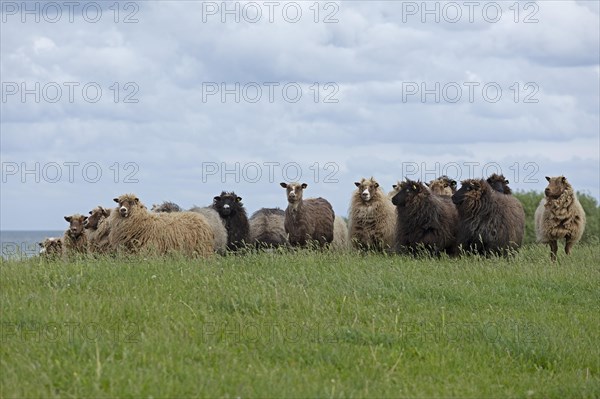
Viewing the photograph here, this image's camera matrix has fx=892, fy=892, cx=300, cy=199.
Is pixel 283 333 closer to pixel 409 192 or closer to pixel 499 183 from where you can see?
pixel 409 192

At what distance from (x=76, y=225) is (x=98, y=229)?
69cm

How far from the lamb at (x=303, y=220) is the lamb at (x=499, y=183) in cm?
445

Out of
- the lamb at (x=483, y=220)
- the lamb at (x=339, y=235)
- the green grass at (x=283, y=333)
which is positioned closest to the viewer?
the green grass at (x=283, y=333)

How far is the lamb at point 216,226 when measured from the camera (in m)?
21.2

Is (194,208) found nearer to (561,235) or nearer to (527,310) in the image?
(561,235)

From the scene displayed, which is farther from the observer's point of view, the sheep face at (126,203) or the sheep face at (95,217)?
the sheep face at (95,217)

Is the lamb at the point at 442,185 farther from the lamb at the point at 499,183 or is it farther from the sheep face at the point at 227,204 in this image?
the sheep face at the point at 227,204

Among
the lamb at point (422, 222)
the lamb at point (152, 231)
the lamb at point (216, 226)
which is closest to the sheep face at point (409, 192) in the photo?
the lamb at point (422, 222)

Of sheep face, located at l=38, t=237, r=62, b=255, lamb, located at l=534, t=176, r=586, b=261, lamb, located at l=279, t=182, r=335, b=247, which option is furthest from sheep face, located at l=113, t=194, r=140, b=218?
lamb, located at l=534, t=176, r=586, b=261

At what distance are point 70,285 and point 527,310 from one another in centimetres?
671

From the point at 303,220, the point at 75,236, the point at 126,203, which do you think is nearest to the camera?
the point at 126,203

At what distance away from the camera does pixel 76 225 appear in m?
20.7

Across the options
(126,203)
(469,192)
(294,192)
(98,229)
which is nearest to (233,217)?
(294,192)

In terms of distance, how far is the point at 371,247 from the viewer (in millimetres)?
22906
